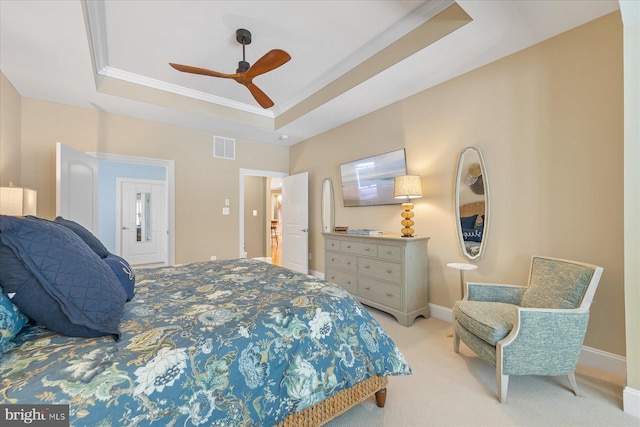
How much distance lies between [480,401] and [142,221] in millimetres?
7042

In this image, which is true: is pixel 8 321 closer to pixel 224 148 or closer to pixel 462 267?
pixel 462 267

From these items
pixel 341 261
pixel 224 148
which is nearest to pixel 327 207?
pixel 341 261

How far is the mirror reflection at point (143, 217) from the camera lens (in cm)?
629

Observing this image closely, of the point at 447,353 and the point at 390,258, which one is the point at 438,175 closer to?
the point at 390,258

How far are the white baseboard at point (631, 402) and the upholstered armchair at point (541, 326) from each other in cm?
21

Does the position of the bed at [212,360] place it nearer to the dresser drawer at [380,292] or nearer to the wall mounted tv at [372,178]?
the dresser drawer at [380,292]

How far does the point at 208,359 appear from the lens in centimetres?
99

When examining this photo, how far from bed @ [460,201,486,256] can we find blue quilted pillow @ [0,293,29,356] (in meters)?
3.15

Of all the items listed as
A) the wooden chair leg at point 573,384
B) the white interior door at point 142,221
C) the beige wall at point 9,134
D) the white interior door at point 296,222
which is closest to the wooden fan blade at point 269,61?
the white interior door at point 296,222

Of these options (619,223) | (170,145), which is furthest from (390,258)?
(170,145)

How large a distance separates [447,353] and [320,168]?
3.37 m

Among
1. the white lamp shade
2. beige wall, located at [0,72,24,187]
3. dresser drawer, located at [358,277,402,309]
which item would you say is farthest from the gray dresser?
beige wall, located at [0,72,24,187]

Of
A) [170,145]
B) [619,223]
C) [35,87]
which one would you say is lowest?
[619,223]

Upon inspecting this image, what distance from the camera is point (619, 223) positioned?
1.92 meters
